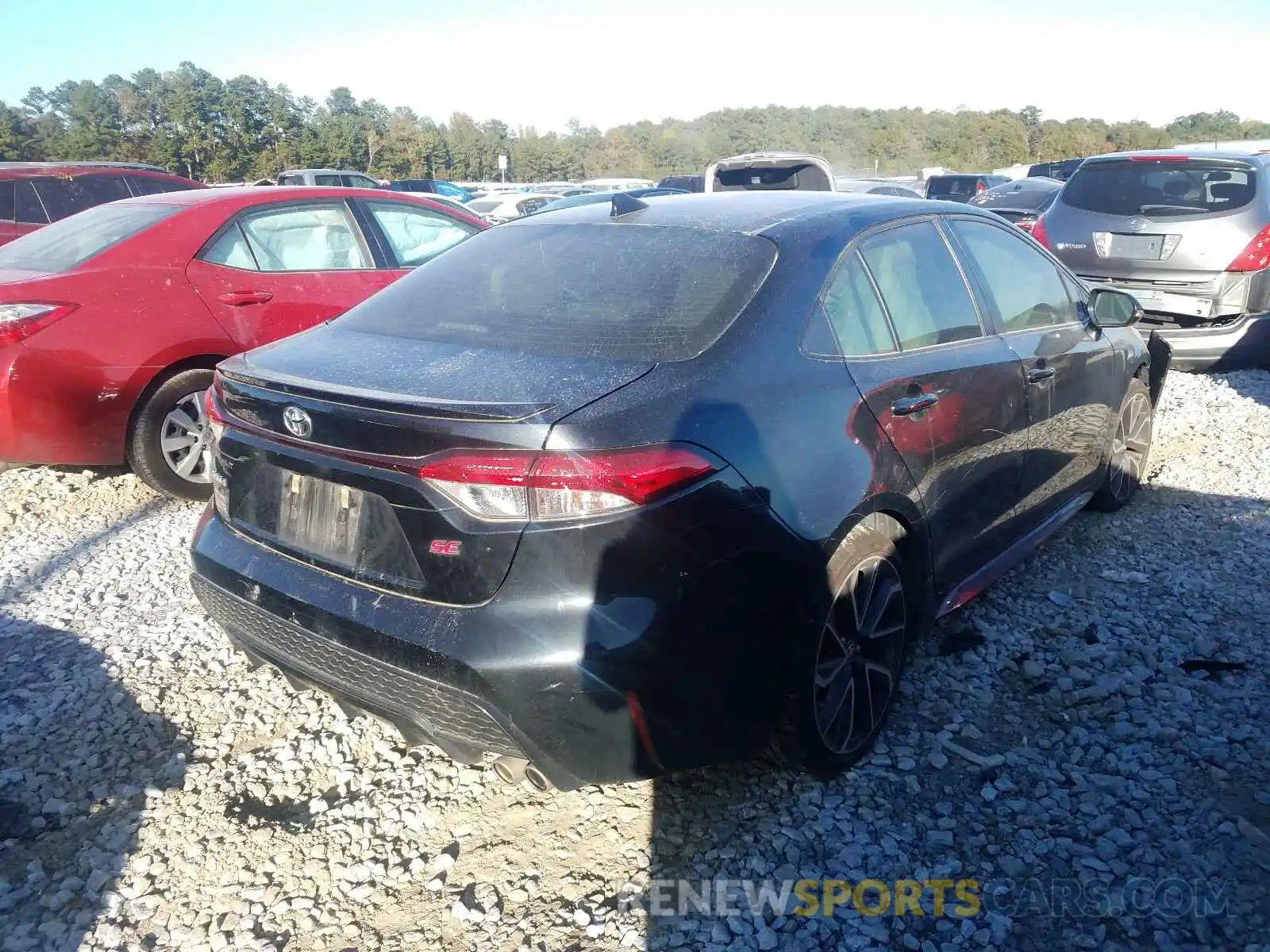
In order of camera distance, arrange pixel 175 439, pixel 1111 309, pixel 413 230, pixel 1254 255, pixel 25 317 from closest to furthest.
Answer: pixel 1111 309
pixel 25 317
pixel 175 439
pixel 413 230
pixel 1254 255

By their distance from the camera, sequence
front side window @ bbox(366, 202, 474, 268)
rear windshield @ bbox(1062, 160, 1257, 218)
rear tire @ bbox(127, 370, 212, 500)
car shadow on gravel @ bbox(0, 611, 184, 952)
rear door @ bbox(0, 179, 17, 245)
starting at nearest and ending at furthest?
1. car shadow on gravel @ bbox(0, 611, 184, 952)
2. rear tire @ bbox(127, 370, 212, 500)
3. front side window @ bbox(366, 202, 474, 268)
4. rear windshield @ bbox(1062, 160, 1257, 218)
5. rear door @ bbox(0, 179, 17, 245)

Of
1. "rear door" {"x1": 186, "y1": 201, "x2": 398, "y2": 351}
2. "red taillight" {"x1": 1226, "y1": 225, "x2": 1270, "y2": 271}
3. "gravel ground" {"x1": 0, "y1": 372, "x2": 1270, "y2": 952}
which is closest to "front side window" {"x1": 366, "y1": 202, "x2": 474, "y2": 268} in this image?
"rear door" {"x1": 186, "y1": 201, "x2": 398, "y2": 351}

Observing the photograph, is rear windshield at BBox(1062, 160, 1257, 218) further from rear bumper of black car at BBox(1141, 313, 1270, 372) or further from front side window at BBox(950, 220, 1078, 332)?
front side window at BBox(950, 220, 1078, 332)

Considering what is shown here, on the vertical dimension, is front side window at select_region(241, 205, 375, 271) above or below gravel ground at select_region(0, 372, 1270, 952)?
above

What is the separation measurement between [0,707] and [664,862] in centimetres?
240

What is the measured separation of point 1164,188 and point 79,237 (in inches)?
296

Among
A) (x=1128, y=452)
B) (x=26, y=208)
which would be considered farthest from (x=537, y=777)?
(x=26, y=208)

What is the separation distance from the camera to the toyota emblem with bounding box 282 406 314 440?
95.3 inches

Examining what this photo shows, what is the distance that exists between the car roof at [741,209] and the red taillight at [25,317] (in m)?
2.52

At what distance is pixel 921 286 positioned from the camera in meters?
3.27

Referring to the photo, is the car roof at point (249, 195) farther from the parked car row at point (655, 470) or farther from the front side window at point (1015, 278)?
the front side window at point (1015, 278)

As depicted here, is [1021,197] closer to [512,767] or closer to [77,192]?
[77,192]

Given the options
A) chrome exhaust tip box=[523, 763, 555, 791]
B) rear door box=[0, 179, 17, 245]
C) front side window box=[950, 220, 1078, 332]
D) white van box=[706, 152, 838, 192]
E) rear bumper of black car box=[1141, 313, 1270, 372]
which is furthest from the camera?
white van box=[706, 152, 838, 192]

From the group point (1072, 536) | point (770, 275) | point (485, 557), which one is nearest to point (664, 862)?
point (485, 557)
